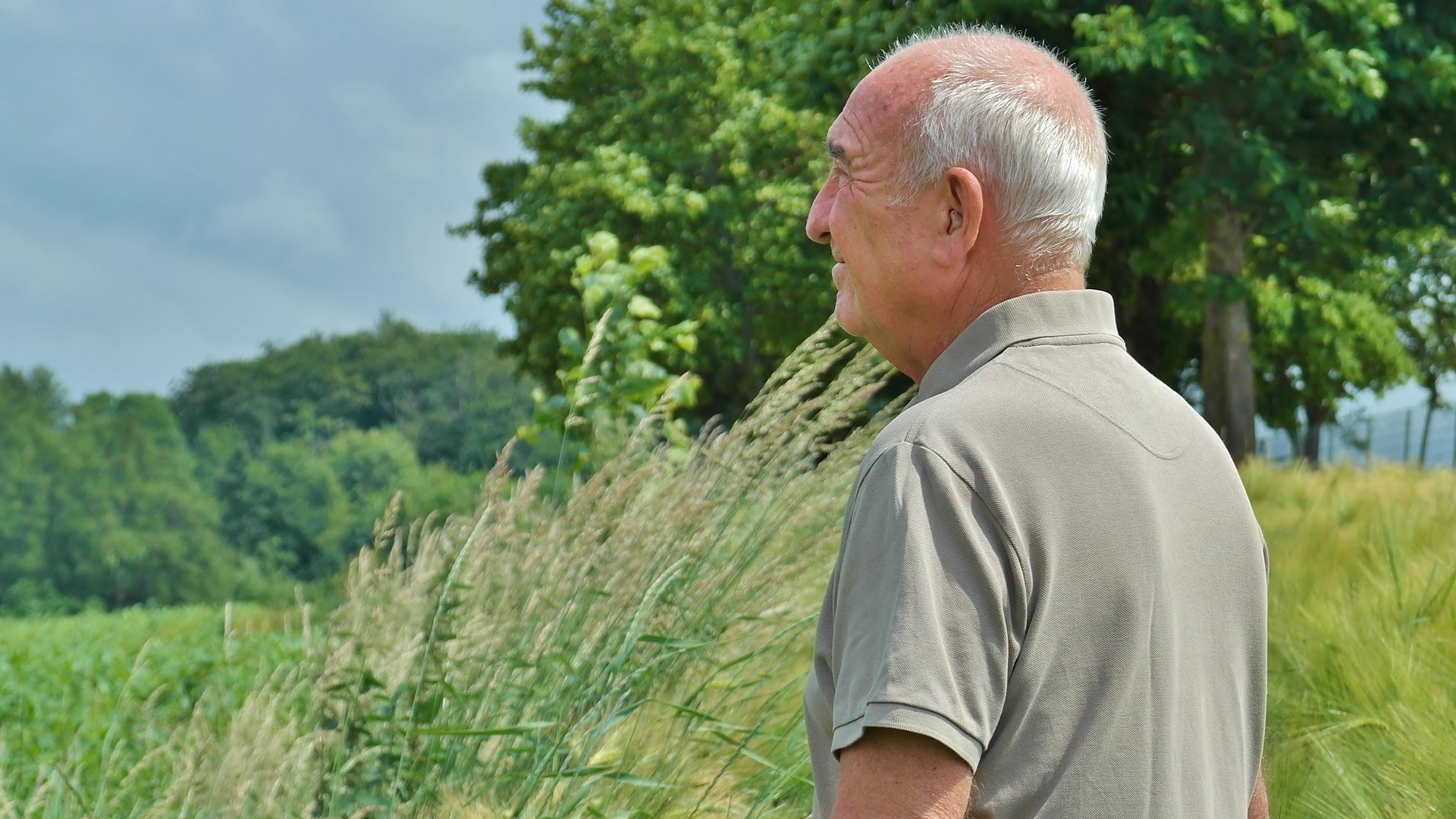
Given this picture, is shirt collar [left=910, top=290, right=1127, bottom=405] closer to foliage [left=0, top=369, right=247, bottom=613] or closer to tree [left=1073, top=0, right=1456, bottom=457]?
tree [left=1073, top=0, right=1456, bottom=457]

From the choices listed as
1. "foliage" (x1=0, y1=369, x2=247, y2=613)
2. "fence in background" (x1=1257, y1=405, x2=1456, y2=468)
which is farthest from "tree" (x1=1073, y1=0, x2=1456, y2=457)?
"fence in background" (x1=1257, y1=405, x2=1456, y2=468)

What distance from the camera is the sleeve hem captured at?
92 cm

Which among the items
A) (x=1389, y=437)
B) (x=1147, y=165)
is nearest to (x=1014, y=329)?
(x=1147, y=165)

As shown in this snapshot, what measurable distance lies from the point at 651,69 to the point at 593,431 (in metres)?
16.8

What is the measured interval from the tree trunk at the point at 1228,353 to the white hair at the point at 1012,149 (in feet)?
36.8

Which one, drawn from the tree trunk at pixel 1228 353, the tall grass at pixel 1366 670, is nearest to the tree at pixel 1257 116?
the tree trunk at pixel 1228 353

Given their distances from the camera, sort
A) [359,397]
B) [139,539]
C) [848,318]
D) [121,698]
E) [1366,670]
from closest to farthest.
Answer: [848,318] < [1366,670] < [121,698] < [139,539] < [359,397]

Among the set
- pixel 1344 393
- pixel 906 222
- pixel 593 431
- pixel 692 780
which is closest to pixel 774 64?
pixel 593 431

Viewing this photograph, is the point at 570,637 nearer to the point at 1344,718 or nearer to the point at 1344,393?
the point at 1344,718

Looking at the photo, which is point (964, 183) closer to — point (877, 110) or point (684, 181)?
point (877, 110)

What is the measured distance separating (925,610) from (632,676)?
66.0 inches

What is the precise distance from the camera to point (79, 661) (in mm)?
6859

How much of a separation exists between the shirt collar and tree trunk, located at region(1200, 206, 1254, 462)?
11246 mm

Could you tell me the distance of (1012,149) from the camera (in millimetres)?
1141
